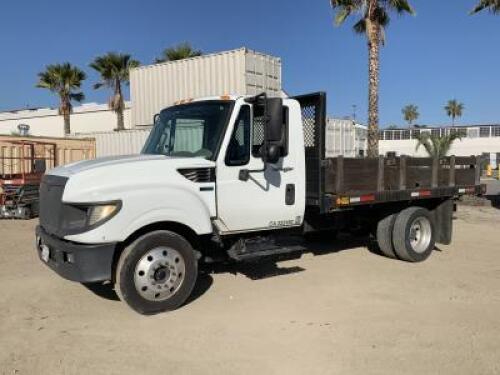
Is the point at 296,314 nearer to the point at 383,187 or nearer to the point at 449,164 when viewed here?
the point at 383,187

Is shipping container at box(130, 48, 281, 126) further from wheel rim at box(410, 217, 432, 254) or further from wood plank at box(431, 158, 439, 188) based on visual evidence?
wheel rim at box(410, 217, 432, 254)

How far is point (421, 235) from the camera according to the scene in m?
8.54

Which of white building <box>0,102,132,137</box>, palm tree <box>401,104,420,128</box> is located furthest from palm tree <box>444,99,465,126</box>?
white building <box>0,102,132,137</box>

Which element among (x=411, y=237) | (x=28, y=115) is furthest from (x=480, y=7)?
(x=28, y=115)

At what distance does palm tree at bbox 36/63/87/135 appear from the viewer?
38312mm

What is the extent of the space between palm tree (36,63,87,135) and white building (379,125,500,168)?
32960mm

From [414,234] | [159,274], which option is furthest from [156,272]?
[414,234]

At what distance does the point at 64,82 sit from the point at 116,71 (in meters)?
6.04

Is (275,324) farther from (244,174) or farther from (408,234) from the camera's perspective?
(408,234)

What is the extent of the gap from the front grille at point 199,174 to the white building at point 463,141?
2086 inches

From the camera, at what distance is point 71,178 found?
525cm

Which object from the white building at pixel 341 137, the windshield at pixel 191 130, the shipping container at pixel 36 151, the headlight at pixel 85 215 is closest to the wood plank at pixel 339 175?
the windshield at pixel 191 130

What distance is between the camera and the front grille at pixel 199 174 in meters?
5.72

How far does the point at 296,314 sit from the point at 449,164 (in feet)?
15.0
